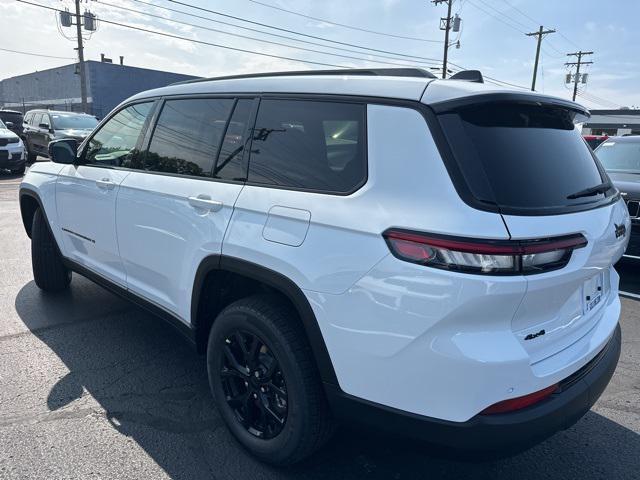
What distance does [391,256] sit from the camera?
5.77 ft

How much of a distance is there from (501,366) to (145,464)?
5.92ft

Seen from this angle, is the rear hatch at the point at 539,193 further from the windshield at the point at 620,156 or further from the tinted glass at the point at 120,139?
the windshield at the point at 620,156

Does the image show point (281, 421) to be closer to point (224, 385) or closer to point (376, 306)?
point (224, 385)

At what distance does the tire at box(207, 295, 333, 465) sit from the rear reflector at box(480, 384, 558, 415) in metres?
0.73

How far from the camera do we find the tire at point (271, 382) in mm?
2109

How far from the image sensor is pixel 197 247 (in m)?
2.55

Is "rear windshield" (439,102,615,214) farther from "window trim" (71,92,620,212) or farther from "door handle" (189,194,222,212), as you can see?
"door handle" (189,194,222,212)

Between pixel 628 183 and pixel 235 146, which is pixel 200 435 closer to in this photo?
pixel 235 146

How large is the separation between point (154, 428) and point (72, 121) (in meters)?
A: 14.8

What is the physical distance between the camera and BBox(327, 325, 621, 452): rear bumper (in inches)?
68.1

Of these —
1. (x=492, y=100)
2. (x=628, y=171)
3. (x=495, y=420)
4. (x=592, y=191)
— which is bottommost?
(x=495, y=420)

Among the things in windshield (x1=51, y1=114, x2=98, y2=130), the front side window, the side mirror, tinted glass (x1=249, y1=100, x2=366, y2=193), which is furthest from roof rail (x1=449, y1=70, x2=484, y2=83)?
the front side window

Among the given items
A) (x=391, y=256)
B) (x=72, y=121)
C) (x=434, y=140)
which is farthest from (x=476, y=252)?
(x=72, y=121)

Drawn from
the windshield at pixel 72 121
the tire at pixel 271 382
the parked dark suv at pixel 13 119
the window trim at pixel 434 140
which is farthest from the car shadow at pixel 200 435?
the parked dark suv at pixel 13 119
